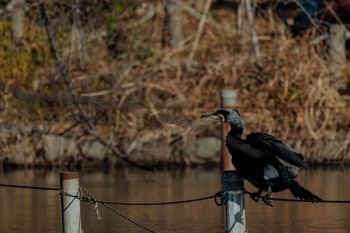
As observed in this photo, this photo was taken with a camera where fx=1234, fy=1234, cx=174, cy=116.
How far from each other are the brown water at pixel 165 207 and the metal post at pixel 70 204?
2.61 metres

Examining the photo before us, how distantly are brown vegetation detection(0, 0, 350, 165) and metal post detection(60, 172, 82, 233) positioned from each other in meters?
9.21

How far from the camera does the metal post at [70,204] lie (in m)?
10.6

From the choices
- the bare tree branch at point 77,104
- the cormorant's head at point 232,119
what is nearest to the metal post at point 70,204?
the cormorant's head at point 232,119

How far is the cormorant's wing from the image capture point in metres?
9.68

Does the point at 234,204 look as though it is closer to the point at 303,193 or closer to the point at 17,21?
the point at 303,193

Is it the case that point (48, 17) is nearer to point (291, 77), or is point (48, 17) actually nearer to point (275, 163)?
point (291, 77)

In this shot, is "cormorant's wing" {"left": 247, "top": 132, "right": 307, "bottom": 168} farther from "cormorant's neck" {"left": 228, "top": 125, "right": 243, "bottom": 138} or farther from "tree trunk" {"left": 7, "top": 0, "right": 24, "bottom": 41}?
"tree trunk" {"left": 7, "top": 0, "right": 24, "bottom": 41}

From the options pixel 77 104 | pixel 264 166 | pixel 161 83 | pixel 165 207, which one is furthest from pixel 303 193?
pixel 161 83

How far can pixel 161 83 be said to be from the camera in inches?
843

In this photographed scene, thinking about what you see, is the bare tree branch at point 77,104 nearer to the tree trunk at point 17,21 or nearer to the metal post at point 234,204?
the tree trunk at point 17,21

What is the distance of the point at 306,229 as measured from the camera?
13.2 m

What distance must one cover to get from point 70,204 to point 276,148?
196 cm

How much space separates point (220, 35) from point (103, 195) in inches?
283

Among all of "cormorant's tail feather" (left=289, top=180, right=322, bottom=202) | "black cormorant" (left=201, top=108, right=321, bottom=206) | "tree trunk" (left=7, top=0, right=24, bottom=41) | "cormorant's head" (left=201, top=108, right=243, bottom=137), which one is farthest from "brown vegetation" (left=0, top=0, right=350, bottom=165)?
"cormorant's tail feather" (left=289, top=180, right=322, bottom=202)
